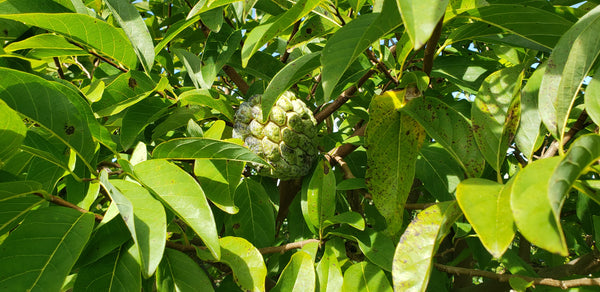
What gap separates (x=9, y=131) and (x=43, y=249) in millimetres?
224

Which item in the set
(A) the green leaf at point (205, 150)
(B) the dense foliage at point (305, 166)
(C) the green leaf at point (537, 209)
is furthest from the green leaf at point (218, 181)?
(C) the green leaf at point (537, 209)

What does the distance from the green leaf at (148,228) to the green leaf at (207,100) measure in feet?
1.60

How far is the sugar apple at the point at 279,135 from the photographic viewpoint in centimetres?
141

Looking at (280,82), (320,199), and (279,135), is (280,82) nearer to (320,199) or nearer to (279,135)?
(320,199)

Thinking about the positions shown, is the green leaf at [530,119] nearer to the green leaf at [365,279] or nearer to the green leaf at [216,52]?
the green leaf at [365,279]

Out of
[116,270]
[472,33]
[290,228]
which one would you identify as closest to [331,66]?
[472,33]

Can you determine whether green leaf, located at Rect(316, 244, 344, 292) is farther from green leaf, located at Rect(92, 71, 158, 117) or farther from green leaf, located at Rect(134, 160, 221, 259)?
green leaf, located at Rect(92, 71, 158, 117)

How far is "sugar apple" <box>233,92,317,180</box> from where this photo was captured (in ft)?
4.64

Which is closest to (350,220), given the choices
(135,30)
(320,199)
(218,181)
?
(320,199)

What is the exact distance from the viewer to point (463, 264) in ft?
8.00

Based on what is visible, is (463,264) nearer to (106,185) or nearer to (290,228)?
(290,228)

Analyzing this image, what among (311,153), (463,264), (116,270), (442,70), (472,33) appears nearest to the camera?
(116,270)

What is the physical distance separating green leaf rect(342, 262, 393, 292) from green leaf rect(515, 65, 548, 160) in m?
0.44

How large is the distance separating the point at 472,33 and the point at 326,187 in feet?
1.79
